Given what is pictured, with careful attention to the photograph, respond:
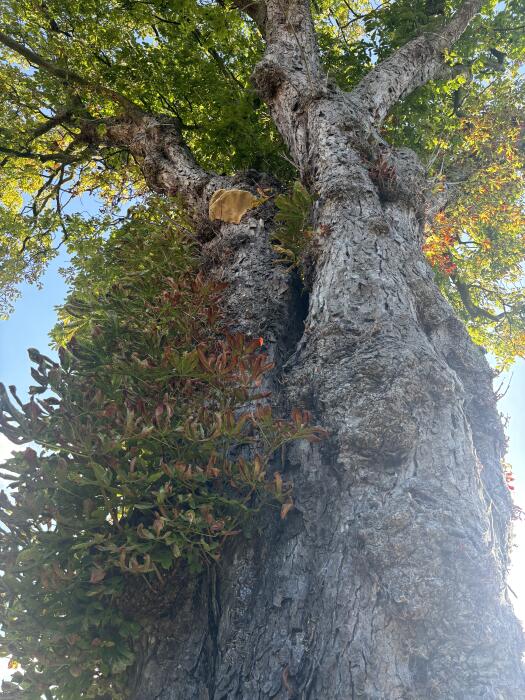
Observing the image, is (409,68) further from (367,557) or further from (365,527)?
(367,557)

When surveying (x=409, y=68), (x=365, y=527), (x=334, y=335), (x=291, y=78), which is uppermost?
(x=409, y=68)

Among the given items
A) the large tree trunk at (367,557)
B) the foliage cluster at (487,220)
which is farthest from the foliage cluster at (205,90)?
the large tree trunk at (367,557)

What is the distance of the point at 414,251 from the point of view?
4090 millimetres

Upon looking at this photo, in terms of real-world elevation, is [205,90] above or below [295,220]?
above

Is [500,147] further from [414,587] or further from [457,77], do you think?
[414,587]

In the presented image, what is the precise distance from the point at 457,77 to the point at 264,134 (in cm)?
327

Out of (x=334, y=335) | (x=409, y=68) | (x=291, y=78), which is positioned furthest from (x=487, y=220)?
(x=334, y=335)

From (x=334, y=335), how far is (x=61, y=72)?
677cm

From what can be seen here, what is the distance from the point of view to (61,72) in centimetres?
761

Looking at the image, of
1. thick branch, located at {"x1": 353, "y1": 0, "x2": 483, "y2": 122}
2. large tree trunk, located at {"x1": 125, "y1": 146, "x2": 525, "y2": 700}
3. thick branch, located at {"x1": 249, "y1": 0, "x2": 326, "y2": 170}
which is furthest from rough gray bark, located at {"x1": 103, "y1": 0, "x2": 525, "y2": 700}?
thick branch, located at {"x1": 353, "y1": 0, "x2": 483, "y2": 122}

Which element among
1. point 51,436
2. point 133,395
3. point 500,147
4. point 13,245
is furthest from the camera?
point 13,245

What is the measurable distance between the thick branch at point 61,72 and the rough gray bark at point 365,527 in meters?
4.53

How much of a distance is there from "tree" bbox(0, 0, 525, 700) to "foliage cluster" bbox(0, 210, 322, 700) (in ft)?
0.75

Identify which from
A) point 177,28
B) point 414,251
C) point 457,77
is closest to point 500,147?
point 457,77
